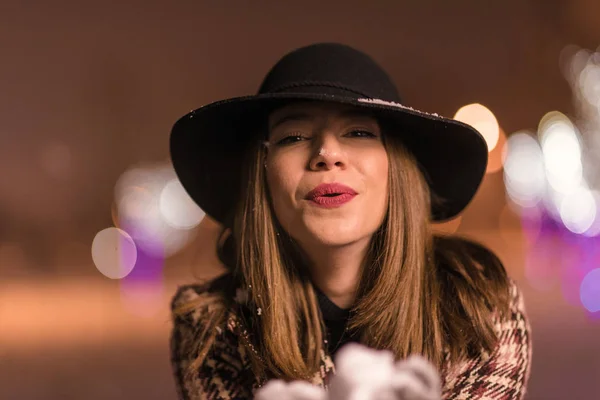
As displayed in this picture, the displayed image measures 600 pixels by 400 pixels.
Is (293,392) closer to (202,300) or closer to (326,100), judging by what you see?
(326,100)

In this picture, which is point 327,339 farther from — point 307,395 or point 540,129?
point 540,129

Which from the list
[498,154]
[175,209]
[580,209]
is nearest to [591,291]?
[580,209]

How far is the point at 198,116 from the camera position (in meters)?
1.70

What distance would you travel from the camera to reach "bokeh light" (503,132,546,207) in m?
12.1

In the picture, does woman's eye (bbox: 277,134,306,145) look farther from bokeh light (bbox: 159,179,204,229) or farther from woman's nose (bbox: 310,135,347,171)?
bokeh light (bbox: 159,179,204,229)

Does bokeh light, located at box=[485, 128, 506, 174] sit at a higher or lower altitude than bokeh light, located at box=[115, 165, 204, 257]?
higher

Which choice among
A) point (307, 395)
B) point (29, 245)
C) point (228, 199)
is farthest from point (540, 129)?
point (307, 395)

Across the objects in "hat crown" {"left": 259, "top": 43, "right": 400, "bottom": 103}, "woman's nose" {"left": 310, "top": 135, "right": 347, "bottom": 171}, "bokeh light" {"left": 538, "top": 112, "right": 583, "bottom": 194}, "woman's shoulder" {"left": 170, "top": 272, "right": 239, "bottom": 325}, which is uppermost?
"bokeh light" {"left": 538, "top": 112, "right": 583, "bottom": 194}

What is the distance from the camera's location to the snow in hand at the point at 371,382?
86 cm

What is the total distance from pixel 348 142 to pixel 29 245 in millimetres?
7065

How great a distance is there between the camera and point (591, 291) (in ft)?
18.2

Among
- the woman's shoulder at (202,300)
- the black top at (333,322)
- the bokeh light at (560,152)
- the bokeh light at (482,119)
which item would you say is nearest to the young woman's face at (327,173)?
the black top at (333,322)

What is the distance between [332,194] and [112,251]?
10310 millimetres

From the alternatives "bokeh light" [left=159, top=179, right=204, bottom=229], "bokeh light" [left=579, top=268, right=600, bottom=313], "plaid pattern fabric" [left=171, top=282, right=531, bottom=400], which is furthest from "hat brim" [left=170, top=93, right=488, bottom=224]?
"bokeh light" [left=159, top=179, right=204, bottom=229]
